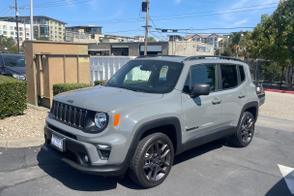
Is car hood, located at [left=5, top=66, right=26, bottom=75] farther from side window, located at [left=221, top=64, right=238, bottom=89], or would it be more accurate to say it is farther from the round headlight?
the round headlight

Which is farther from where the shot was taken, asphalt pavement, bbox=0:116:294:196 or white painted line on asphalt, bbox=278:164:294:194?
white painted line on asphalt, bbox=278:164:294:194

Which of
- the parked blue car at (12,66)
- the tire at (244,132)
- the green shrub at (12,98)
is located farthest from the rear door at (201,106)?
the parked blue car at (12,66)

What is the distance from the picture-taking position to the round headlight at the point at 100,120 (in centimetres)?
412

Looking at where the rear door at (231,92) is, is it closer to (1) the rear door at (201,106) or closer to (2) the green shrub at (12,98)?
(1) the rear door at (201,106)

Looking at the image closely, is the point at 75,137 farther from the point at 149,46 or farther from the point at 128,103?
the point at 149,46

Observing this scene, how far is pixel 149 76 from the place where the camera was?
A: 5297 millimetres

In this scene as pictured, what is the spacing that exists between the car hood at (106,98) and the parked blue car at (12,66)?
962 centimetres

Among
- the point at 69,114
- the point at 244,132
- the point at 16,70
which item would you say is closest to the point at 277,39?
the point at 16,70

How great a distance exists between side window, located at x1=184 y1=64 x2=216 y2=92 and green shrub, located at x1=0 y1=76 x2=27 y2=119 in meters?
4.51

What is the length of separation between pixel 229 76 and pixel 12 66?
11264 millimetres

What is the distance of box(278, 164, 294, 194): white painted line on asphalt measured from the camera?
486 cm

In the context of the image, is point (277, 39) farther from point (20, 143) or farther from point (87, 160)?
point (87, 160)

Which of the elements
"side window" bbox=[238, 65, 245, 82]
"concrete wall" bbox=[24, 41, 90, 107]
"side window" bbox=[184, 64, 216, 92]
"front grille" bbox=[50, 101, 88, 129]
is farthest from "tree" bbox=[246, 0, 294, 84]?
"front grille" bbox=[50, 101, 88, 129]

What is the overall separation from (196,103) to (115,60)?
842 centimetres
